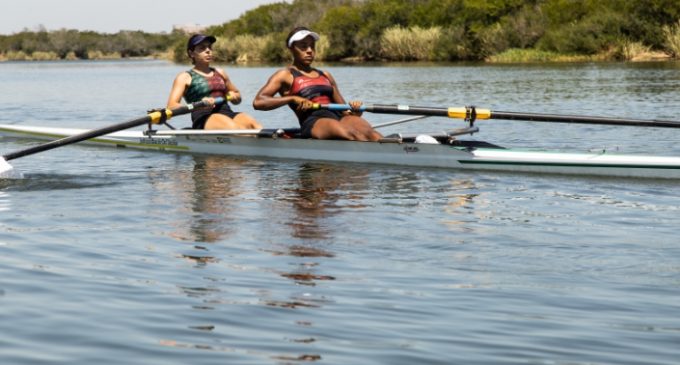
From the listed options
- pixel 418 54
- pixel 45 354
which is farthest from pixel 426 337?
pixel 418 54

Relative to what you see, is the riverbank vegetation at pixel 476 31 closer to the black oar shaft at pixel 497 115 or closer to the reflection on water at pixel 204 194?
the black oar shaft at pixel 497 115

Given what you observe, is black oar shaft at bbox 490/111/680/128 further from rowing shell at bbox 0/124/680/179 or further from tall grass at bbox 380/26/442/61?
tall grass at bbox 380/26/442/61

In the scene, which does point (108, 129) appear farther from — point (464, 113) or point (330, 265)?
point (330, 265)

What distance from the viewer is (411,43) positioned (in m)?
61.0

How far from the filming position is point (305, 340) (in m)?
5.61

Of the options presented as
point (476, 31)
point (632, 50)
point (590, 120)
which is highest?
point (476, 31)

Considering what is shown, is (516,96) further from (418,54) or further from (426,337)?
(418,54)

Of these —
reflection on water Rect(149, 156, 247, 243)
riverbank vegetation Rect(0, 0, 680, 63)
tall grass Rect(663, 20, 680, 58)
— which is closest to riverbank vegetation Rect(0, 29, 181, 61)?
riverbank vegetation Rect(0, 0, 680, 63)

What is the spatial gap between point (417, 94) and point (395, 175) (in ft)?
58.2

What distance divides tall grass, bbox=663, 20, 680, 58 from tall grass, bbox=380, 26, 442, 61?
15.9 meters

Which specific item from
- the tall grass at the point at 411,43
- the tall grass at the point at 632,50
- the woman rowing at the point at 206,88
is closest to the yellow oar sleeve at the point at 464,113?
the woman rowing at the point at 206,88

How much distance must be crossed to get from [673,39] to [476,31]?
52.6 ft

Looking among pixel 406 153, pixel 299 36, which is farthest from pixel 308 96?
pixel 406 153

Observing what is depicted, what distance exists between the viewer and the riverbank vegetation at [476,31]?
159 ft
